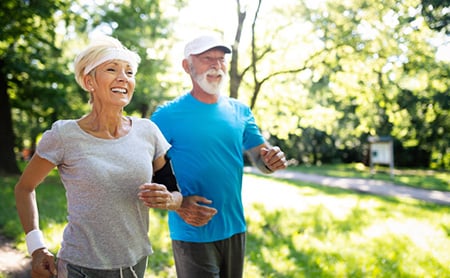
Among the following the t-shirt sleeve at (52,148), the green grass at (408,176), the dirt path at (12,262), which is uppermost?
the t-shirt sleeve at (52,148)

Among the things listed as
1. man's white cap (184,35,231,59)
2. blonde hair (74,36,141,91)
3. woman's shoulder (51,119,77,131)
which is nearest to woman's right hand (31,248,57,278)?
woman's shoulder (51,119,77,131)

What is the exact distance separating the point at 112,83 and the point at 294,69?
8.28 m

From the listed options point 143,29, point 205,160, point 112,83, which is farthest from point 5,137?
point 112,83

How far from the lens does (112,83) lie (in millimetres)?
2152

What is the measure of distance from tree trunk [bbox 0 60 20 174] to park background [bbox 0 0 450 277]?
0.04 meters

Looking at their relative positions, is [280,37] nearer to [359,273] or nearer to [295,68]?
[295,68]

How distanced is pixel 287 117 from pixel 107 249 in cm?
1008

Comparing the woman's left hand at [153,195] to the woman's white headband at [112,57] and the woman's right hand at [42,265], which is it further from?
the woman's white headband at [112,57]

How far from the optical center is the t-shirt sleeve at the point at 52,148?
2033 mm

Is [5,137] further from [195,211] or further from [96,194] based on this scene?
[96,194]

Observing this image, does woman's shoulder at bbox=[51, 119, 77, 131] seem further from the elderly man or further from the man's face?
the man's face

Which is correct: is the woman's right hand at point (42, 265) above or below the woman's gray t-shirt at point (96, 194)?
below

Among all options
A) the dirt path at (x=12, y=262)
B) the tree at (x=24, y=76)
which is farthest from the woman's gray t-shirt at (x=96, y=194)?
the tree at (x=24, y=76)

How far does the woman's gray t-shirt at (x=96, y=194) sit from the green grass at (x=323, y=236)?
3.35 meters
